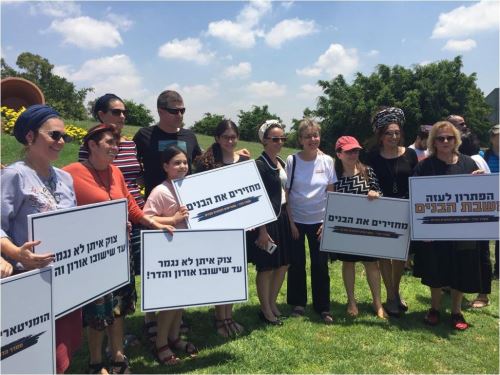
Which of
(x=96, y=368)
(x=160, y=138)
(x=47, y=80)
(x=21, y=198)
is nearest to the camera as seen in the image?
→ (x=21, y=198)

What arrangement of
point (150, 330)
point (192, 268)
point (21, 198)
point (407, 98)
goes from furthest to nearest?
point (407, 98) → point (150, 330) → point (192, 268) → point (21, 198)

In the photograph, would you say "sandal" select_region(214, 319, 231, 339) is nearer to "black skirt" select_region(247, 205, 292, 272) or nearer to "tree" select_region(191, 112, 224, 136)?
"black skirt" select_region(247, 205, 292, 272)

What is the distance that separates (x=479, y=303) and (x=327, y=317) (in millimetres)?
2426

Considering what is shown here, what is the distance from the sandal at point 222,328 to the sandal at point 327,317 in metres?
1.26

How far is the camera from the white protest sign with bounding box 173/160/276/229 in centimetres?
407

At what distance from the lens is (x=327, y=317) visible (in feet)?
17.0

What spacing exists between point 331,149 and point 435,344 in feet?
113

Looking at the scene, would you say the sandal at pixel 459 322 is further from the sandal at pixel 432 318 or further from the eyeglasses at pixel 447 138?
the eyeglasses at pixel 447 138

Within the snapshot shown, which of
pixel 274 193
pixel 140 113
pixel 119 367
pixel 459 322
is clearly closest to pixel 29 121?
pixel 119 367

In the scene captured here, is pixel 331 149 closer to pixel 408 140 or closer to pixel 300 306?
pixel 408 140

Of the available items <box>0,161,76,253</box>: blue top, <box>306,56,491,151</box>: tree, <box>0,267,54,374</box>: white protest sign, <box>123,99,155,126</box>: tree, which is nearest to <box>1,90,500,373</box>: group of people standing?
<box>0,161,76,253</box>: blue top

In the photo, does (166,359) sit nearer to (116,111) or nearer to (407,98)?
(116,111)

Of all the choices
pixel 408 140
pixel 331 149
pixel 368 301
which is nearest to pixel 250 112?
pixel 331 149

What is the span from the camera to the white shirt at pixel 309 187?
495 cm
